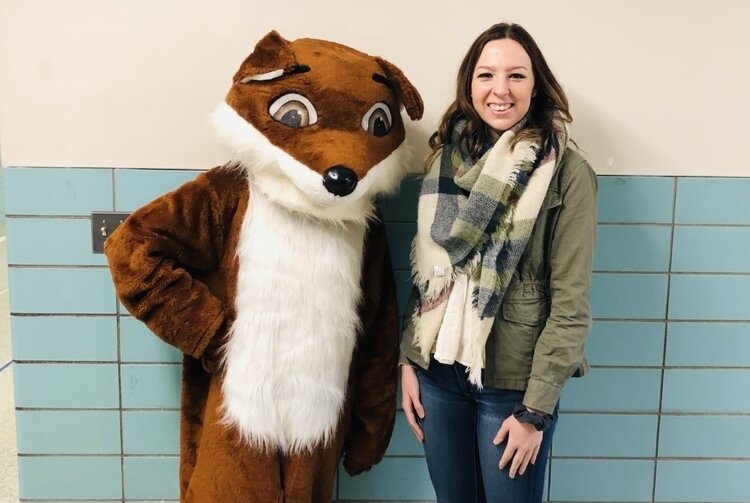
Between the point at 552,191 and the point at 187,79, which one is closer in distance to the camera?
the point at 552,191

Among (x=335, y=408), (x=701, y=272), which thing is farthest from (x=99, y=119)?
(x=701, y=272)

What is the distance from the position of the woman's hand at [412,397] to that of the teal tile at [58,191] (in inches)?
32.3

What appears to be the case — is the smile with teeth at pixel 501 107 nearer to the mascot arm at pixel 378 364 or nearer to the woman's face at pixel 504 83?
the woman's face at pixel 504 83

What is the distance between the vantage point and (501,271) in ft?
3.82

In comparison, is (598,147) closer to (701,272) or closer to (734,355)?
(701,272)

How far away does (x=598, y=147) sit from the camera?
5.06ft

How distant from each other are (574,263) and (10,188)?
4.21 ft

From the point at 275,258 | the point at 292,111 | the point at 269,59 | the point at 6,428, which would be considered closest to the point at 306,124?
the point at 292,111

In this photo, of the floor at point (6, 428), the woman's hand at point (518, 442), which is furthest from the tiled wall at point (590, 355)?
the woman's hand at point (518, 442)

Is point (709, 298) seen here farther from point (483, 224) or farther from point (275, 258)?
point (275, 258)

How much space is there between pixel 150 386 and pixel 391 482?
2.23 ft

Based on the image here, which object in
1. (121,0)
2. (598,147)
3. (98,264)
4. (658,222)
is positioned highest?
(121,0)

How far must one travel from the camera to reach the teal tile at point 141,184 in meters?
1.50

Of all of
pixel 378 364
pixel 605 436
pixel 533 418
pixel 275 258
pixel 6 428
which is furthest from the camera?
pixel 6 428
